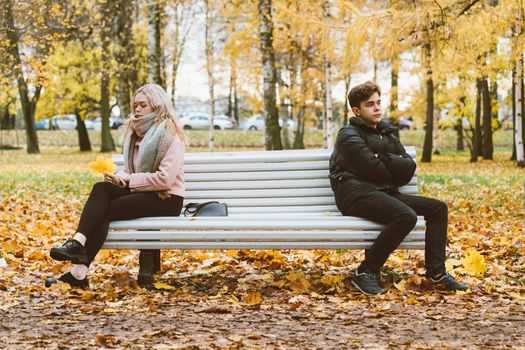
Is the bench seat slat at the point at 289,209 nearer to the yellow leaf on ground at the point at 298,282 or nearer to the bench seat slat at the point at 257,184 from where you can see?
the bench seat slat at the point at 257,184

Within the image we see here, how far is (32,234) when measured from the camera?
8.18 metres

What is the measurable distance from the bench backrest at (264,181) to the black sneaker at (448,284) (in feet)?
3.26

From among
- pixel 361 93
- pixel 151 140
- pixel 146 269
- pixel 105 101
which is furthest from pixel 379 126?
pixel 105 101

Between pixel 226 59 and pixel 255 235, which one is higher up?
pixel 226 59

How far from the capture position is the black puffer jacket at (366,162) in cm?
523

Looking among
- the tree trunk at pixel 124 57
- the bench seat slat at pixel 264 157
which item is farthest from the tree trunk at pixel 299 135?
the bench seat slat at pixel 264 157

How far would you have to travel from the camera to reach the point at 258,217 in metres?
5.34

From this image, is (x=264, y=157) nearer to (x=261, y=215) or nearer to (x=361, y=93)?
(x=261, y=215)

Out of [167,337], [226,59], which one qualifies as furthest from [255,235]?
[226,59]

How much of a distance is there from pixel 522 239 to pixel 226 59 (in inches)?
883

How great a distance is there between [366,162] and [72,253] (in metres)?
2.10

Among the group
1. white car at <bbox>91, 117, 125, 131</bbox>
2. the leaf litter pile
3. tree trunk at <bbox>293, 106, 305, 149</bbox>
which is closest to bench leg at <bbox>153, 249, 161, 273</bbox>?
the leaf litter pile

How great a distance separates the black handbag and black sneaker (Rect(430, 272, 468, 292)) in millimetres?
1578

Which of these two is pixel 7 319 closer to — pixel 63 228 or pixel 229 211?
A: pixel 229 211
